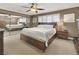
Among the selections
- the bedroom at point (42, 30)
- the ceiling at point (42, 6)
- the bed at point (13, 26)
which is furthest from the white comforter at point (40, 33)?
the ceiling at point (42, 6)

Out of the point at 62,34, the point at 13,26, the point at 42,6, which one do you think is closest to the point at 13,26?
the point at 13,26

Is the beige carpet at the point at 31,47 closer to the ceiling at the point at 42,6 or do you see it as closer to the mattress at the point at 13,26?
the mattress at the point at 13,26

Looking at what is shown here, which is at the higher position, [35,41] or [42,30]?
[42,30]

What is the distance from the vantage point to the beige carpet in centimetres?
197

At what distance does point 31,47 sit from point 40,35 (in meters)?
0.30

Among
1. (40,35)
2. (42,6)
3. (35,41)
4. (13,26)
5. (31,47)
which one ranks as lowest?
(31,47)

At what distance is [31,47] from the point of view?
1994 mm

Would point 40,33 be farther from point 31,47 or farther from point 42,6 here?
point 42,6

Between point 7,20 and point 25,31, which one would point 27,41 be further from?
point 7,20

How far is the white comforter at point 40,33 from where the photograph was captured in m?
1.95

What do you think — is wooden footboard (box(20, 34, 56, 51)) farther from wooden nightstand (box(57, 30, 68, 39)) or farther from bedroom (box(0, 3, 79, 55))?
wooden nightstand (box(57, 30, 68, 39))

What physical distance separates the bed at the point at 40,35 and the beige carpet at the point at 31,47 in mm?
83
